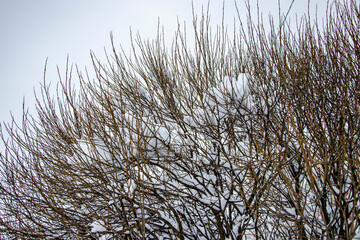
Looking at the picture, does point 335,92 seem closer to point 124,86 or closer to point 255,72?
point 255,72

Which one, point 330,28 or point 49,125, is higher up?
point 330,28

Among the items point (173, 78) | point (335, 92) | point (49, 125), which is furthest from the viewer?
point (173, 78)

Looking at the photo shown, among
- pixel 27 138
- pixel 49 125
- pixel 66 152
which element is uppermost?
pixel 49 125

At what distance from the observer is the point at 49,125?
286 cm

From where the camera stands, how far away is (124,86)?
334cm

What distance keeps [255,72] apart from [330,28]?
3.35 ft

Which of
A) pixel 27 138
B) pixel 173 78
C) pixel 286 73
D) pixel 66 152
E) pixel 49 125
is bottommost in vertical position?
pixel 66 152

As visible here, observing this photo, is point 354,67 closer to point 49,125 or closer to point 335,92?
point 335,92

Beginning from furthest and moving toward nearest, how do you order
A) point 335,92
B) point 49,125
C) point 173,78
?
point 173,78
point 49,125
point 335,92

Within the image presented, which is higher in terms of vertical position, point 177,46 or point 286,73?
point 177,46

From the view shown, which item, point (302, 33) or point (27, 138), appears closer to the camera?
point (27, 138)

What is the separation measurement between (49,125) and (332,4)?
12.4ft

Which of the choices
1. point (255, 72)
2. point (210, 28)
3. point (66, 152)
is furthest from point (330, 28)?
point (66, 152)

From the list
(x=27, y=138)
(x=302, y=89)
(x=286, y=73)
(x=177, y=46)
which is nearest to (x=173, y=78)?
(x=177, y=46)
